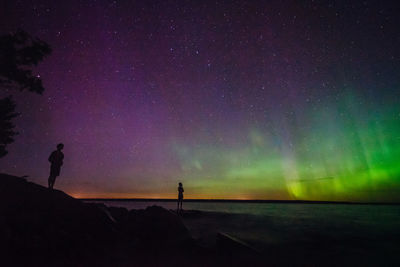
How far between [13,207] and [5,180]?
2780 mm

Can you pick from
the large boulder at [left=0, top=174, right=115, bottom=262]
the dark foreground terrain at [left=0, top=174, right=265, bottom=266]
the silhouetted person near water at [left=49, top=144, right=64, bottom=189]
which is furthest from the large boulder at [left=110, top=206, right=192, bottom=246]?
the silhouetted person near water at [left=49, top=144, right=64, bottom=189]

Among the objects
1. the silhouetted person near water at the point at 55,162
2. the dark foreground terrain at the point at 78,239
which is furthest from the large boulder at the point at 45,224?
the silhouetted person near water at the point at 55,162

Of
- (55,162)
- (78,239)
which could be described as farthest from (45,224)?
(55,162)

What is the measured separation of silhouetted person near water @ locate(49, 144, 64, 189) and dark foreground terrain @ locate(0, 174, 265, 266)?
96 centimetres

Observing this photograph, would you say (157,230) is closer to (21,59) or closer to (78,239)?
(78,239)

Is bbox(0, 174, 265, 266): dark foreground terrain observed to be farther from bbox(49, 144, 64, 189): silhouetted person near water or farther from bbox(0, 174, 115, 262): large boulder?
bbox(49, 144, 64, 189): silhouetted person near water

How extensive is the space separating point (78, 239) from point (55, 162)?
5737 millimetres

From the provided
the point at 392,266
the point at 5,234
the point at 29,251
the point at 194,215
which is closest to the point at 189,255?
the point at 29,251

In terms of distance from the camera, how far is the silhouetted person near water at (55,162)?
13.0 metres

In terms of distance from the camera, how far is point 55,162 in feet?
42.6

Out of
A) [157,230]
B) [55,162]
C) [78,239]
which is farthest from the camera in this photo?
[157,230]

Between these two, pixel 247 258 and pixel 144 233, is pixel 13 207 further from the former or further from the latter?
pixel 247 258

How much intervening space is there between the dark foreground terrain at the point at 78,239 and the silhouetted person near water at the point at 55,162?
3.16ft

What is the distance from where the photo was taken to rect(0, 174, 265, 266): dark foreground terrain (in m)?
7.87
